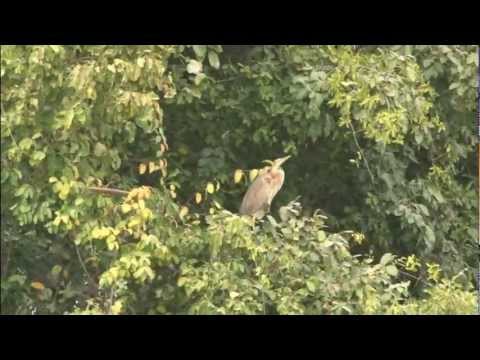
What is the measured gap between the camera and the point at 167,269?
15.7 ft

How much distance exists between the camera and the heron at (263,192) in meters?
4.50

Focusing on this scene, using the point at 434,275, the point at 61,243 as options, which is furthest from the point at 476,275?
the point at 61,243

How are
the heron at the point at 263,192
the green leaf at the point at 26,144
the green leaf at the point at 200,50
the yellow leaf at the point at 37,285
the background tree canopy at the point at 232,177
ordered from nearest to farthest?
the background tree canopy at the point at 232,177 → the green leaf at the point at 26,144 → the heron at the point at 263,192 → the green leaf at the point at 200,50 → the yellow leaf at the point at 37,285

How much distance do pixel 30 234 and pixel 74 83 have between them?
50.5 inches

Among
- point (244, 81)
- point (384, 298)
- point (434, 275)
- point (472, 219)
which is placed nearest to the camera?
point (384, 298)

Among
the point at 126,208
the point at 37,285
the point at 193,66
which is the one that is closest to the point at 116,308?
the point at 126,208

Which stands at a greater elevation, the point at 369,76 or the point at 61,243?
the point at 369,76

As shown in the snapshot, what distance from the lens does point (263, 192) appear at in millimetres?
4504

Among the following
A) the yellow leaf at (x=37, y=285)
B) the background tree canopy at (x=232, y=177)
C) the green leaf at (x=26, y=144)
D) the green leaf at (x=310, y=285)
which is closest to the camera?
the green leaf at (x=310, y=285)

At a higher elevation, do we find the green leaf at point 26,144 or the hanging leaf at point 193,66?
the hanging leaf at point 193,66

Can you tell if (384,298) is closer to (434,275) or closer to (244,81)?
(434,275)

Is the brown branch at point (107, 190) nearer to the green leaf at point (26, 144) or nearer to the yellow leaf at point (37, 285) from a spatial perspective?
the green leaf at point (26, 144)

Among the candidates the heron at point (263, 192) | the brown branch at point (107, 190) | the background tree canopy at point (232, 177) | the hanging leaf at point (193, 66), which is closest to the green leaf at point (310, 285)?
the background tree canopy at point (232, 177)

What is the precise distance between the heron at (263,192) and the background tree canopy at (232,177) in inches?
6.8
